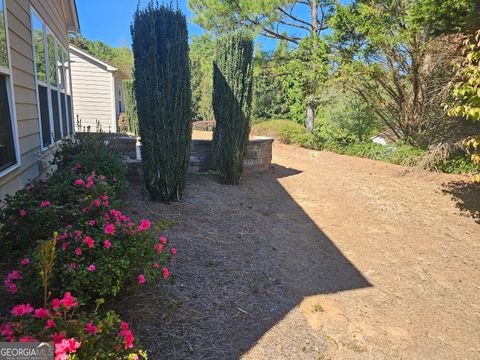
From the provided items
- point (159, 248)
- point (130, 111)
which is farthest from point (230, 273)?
point (130, 111)

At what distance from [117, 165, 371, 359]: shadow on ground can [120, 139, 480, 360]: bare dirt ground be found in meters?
0.01

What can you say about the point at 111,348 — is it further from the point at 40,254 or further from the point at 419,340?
the point at 419,340

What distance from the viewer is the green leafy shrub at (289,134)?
13250mm

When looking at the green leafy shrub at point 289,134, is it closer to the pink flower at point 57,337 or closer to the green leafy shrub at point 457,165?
the green leafy shrub at point 457,165

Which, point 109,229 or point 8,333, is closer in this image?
point 8,333

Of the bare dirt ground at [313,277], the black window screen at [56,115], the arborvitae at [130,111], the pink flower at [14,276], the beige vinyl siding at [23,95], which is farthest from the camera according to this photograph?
the arborvitae at [130,111]

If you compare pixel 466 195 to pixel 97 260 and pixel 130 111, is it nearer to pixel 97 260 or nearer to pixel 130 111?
pixel 97 260

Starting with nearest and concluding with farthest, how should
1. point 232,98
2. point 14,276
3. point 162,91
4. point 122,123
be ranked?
1. point 14,276
2. point 162,91
3. point 232,98
4. point 122,123

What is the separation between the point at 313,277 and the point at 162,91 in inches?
121

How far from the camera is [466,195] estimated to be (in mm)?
7207

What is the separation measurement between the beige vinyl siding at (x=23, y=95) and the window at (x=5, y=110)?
11 centimetres

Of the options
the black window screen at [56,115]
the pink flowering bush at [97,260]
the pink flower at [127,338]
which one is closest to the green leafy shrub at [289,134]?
the black window screen at [56,115]

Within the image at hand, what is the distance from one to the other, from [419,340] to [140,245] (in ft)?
7.66

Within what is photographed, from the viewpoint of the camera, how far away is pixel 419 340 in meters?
2.68
